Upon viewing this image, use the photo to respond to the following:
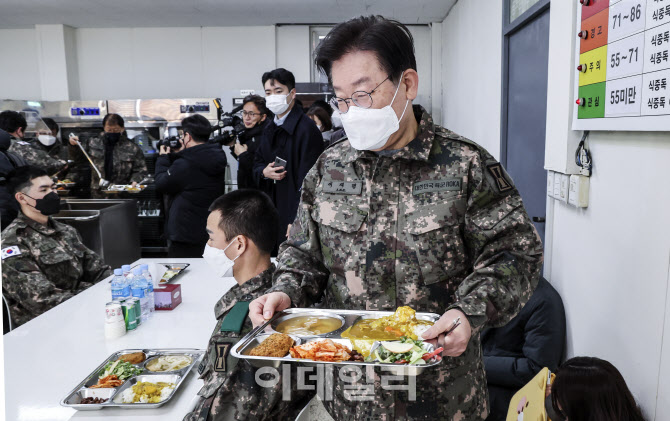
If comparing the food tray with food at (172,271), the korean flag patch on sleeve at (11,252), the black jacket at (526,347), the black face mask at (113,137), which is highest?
the black face mask at (113,137)

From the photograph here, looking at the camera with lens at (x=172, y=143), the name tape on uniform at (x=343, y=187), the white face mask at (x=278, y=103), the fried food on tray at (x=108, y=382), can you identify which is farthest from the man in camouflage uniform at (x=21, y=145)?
the name tape on uniform at (x=343, y=187)

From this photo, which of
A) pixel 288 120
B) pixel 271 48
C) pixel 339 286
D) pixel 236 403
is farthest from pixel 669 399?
pixel 271 48

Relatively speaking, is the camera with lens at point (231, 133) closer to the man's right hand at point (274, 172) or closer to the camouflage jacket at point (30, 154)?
the man's right hand at point (274, 172)

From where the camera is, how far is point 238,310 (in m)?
1.54

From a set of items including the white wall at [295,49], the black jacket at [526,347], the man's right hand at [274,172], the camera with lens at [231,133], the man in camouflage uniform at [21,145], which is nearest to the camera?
the black jacket at [526,347]

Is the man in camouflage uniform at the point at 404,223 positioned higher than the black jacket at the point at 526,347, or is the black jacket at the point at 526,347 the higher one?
the man in camouflage uniform at the point at 404,223

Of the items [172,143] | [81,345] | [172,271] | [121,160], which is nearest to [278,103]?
[172,271]

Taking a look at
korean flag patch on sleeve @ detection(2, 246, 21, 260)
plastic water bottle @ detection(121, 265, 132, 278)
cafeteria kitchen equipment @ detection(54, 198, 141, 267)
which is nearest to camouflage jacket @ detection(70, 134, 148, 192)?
cafeteria kitchen equipment @ detection(54, 198, 141, 267)

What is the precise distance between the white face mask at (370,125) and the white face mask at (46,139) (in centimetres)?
561

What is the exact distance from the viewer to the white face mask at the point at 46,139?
5.81 meters

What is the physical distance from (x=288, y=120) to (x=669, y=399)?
2447mm

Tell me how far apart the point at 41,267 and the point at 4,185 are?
1.08m

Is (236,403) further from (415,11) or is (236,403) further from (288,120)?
(415,11)

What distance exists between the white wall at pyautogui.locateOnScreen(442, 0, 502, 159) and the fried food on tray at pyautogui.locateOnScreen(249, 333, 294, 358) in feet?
9.19
